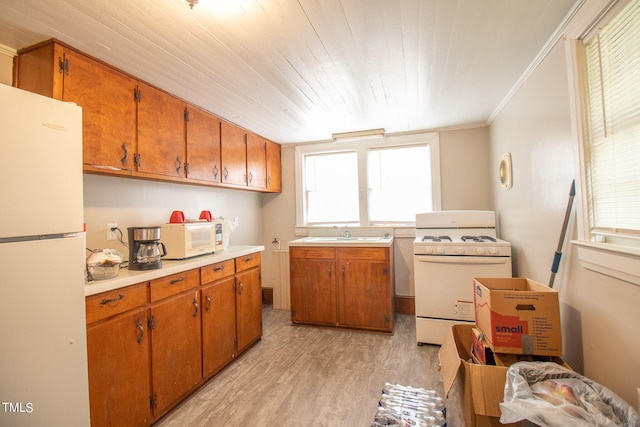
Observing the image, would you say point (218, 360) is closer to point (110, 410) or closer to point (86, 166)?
point (110, 410)

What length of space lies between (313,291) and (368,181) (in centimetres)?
160

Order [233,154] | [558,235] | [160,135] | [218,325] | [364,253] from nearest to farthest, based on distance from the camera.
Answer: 1. [558,235]
2. [160,135]
3. [218,325]
4. [233,154]
5. [364,253]

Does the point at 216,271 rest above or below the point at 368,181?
below

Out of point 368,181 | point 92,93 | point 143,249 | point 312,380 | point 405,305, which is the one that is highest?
point 92,93

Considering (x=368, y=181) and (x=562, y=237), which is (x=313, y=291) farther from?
(x=562, y=237)

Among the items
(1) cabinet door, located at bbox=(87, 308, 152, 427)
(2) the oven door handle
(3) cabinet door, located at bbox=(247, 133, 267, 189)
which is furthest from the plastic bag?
(3) cabinet door, located at bbox=(247, 133, 267, 189)

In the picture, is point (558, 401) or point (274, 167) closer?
point (558, 401)

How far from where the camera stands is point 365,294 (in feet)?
10.2

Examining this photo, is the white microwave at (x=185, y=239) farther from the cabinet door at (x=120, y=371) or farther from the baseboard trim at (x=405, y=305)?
the baseboard trim at (x=405, y=305)

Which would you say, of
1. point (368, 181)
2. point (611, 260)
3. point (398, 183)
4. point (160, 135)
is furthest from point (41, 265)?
point (398, 183)

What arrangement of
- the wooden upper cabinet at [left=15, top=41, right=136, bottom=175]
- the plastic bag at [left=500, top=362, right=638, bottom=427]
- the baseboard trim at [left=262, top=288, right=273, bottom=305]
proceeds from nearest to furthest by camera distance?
the plastic bag at [left=500, top=362, right=638, bottom=427] → the wooden upper cabinet at [left=15, top=41, right=136, bottom=175] → the baseboard trim at [left=262, top=288, right=273, bottom=305]

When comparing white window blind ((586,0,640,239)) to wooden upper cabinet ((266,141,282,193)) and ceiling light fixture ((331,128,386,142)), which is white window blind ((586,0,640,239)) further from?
wooden upper cabinet ((266,141,282,193))

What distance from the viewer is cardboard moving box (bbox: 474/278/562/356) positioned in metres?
1.46

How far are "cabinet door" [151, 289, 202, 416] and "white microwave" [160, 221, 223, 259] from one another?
33 cm
